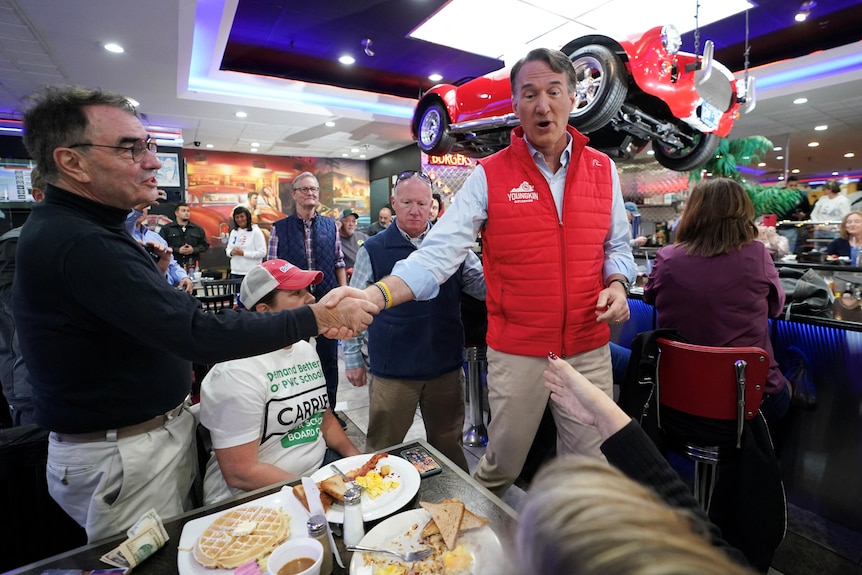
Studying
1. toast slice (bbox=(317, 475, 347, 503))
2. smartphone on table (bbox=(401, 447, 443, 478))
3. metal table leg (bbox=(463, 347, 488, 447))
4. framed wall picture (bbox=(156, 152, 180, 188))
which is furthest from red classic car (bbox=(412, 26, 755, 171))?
framed wall picture (bbox=(156, 152, 180, 188))

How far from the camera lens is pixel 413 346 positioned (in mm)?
2209

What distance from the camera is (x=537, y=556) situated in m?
0.46

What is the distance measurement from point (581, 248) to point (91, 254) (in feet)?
5.11

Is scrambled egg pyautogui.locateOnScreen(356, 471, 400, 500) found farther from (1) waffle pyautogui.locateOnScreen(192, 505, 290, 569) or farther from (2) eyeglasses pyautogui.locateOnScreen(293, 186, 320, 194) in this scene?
(2) eyeglasses pyautogui.locateOnScreen(293, 186, 320, 194)

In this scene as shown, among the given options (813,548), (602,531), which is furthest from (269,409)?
(813,548)

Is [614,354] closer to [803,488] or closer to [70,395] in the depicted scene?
[803,488]

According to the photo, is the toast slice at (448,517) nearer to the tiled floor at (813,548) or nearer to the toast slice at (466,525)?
the toast slice at (466,525)

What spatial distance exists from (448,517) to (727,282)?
5.47 feet

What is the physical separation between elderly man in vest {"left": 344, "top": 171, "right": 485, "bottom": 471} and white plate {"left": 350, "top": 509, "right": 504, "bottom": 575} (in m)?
1.16

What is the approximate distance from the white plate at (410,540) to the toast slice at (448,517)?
2 centimetres

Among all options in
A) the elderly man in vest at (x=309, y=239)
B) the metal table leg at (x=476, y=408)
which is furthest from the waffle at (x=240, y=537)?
the elderly man in vest at (x=309, y=239)

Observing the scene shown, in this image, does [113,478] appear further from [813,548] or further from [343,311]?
[813,548]

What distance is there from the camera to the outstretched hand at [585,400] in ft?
3.41

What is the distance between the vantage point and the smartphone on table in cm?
127
